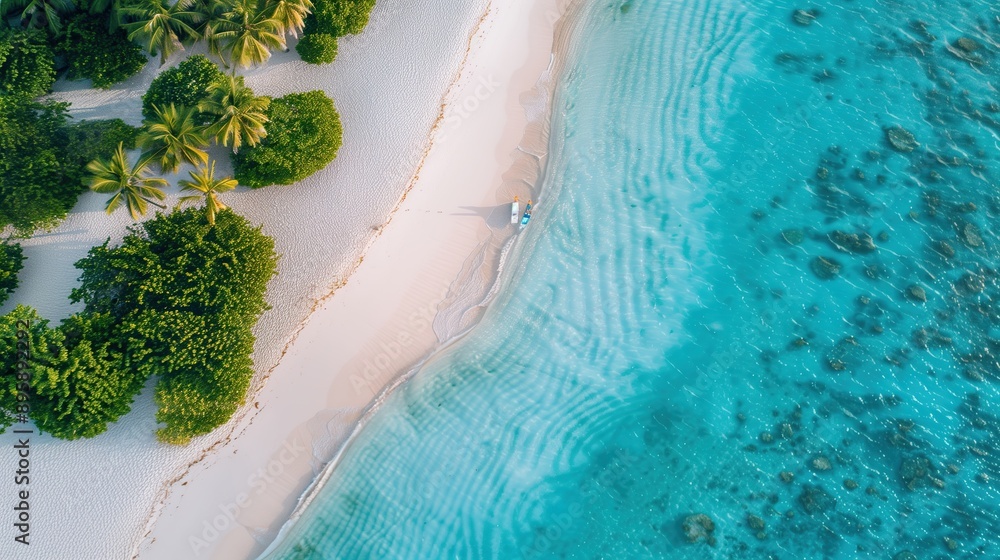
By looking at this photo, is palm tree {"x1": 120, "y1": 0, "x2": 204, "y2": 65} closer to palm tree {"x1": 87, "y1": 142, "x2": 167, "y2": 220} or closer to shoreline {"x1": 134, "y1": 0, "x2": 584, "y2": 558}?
palm tree {"x1": 87, "y1": 142, "x2": 167, "y2": 220}

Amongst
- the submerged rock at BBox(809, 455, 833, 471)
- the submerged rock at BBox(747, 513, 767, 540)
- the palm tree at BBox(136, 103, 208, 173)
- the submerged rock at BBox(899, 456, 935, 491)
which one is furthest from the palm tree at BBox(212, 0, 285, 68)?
the submerged rock at BBox(899, 456, 935, 491)

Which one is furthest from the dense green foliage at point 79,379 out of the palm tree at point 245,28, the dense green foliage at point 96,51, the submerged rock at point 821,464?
the submerged rock at point 821,464

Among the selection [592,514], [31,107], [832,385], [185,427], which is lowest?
[592,514]

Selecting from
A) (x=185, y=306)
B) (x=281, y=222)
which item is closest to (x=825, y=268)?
(x=281, y=222)

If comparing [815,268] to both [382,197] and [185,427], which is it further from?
[185,427]

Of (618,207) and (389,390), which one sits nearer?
(389,390)

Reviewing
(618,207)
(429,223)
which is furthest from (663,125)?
(429,223)
